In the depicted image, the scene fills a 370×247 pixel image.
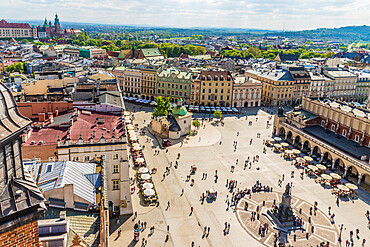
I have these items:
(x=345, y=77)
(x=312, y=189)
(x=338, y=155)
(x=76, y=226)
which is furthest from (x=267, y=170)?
(x=345, y=77)

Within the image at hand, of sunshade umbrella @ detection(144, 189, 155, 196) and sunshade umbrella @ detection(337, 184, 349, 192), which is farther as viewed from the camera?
sunshade umbrella @ detection(337, 184, 349, 192)

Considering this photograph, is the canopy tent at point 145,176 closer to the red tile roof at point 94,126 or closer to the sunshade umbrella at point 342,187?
the red tile roof at point 94,126

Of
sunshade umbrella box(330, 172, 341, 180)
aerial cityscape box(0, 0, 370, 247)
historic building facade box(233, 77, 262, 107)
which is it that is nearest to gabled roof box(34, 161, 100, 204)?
aerial cityscape box(0, 0, 370, 247)

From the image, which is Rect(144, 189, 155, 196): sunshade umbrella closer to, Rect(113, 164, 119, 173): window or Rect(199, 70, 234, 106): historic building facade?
Rect(113, 164, 119, 173): window

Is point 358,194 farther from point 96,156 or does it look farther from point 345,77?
point 345,77

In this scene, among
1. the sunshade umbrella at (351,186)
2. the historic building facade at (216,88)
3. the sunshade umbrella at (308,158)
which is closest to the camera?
the sunshade umbrella at (351,186)

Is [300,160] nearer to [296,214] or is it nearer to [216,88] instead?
[296,214]

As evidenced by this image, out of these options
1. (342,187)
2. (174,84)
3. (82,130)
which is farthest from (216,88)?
(82,130)

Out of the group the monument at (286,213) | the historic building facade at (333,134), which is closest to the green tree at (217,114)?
the historic building facade at (333,134)

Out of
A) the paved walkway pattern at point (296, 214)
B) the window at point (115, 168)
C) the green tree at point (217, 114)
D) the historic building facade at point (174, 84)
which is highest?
the historic building facade at point (174, 84)

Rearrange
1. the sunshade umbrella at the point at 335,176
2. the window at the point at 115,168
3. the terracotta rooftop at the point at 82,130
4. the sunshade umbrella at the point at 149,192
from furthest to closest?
1. the sunshade umbrella at the point at 335,176
2. the sunshade umbrella at the point at 149,192
3. the window at the point at 115,168
4. the terracotta rooftop at the point at 82,130
